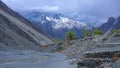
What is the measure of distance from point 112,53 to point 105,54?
54.2 inches

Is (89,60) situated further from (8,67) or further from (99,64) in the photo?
(8,67)

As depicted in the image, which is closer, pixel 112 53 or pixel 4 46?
pixel 112 53

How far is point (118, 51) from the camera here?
5400 cm

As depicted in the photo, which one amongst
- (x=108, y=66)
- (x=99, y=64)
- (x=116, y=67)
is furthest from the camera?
(x=99, y=64)

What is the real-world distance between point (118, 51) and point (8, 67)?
3064cm

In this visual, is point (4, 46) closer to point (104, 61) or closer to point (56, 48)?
point (56, 48)

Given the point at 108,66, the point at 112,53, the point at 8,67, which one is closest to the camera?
the point at 108,66

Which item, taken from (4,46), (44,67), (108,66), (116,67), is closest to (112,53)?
(108,66)

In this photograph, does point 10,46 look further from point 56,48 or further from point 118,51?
point 118,51

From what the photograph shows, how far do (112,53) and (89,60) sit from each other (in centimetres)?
581

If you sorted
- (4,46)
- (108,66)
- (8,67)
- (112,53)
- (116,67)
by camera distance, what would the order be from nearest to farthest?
(116,67) → (108,66) → (112,53) → (8,67) → (4,46)

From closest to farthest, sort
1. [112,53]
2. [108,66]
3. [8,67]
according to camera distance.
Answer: [108,66], [112,53], [8,67]

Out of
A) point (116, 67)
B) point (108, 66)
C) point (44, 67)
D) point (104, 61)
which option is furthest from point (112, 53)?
point (44, 67)

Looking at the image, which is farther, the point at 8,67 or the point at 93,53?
the point at 8,67
